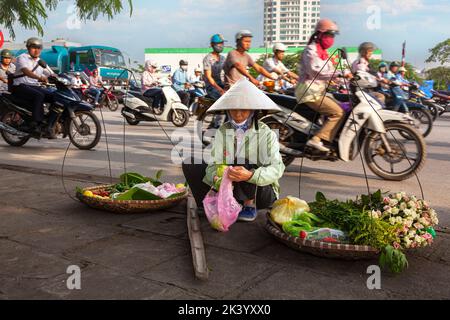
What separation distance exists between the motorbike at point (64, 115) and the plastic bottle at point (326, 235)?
17.7 feet

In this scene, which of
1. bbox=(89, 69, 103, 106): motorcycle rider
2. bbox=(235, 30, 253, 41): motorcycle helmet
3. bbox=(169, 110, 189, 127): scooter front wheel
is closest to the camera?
bbox=(235, 30, 253, 41): motorcycle helmet

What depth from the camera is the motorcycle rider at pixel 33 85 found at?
23.9 feet

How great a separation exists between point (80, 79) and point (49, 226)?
15.4 meters

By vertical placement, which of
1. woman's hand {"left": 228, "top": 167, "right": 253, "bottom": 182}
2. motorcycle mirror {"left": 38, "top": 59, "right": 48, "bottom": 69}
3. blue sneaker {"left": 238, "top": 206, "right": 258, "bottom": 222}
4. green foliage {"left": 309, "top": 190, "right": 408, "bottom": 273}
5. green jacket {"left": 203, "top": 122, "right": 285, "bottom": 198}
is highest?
motorcycle mirror {"left": 38, "top": 59, "right": 48, "bottom": 69}

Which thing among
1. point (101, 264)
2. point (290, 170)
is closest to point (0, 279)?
point (101, 264)

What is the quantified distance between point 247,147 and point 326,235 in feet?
3.21

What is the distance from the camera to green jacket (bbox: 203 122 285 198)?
3.36 m

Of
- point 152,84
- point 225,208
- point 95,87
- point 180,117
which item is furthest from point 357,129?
point 95,87

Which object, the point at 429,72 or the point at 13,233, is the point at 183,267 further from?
the point at 429,72

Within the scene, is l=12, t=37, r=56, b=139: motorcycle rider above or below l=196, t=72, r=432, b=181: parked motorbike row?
above

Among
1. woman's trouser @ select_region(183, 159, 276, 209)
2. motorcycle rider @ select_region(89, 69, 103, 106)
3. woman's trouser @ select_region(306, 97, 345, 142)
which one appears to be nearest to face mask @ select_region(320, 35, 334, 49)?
woman's trouser @ select_region(306, 97, 345, 142)

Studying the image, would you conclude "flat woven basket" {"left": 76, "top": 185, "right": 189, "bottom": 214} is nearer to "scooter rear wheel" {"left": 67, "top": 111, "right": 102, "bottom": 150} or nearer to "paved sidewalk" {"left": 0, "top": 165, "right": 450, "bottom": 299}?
"paved sidewalk" {"left": 0, "top": 165, "right": 450, "bottom": 299}

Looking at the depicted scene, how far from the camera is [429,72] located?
59.1 metres

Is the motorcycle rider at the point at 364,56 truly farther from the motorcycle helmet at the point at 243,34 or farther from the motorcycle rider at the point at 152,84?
the motorcycle rider at the point at 152,84
